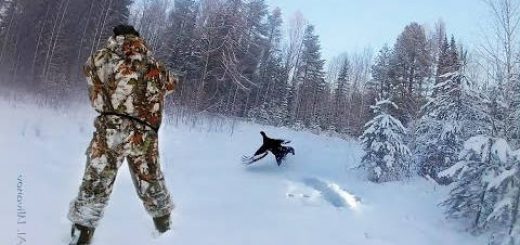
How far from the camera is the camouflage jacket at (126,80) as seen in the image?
3695 millimetres

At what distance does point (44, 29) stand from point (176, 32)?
9.92 meters

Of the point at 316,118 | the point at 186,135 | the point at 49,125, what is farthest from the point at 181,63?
the point at 49,125

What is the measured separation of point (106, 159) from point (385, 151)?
24.2 ft

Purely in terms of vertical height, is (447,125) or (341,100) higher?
(341,100)

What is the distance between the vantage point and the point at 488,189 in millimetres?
6398

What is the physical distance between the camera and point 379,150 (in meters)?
10.0

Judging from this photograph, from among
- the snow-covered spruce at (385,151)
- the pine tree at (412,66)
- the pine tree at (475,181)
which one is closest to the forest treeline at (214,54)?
the pine tree at (412,66)

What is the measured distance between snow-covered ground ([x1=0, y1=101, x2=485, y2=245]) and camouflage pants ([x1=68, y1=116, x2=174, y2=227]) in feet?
1.02

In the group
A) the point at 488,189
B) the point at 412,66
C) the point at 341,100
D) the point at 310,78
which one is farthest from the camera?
the point at 341,100

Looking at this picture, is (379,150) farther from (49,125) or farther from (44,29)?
(44,29)

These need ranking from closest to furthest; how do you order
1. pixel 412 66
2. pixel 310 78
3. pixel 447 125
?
pixel 447 125, pixel 412 66, pixel 310 78

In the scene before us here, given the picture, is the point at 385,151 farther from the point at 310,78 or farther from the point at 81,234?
the point at 310,78

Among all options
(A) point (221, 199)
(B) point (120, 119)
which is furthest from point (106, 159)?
(A) point (221, 199)

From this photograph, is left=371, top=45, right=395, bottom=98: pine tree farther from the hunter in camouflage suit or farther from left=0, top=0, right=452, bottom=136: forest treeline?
the hunter in camouflage suit
